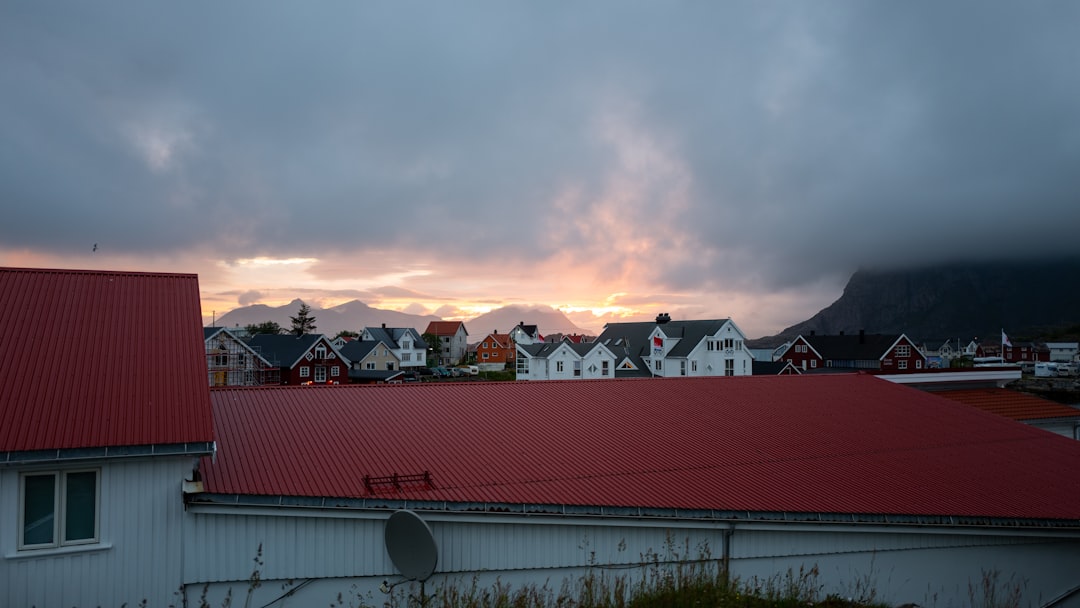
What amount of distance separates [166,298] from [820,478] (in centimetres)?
1324

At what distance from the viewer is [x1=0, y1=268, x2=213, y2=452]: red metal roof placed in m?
8.23

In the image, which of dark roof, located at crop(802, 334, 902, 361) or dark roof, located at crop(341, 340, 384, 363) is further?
dark roof, located at crop(341, 340, 384, 363)

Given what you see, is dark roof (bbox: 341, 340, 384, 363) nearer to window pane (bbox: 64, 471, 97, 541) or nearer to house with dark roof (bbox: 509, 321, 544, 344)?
house with dark roof (bbox: 509, 321, 544, 344)

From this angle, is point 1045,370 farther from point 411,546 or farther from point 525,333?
point 411,546

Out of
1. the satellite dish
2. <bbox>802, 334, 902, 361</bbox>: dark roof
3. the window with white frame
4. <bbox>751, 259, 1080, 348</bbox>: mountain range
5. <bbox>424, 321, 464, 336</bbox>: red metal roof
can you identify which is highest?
<bbox>751, 259, 1080, 348</bbox>: mountain range

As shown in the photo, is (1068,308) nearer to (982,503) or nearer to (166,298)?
(982,503)

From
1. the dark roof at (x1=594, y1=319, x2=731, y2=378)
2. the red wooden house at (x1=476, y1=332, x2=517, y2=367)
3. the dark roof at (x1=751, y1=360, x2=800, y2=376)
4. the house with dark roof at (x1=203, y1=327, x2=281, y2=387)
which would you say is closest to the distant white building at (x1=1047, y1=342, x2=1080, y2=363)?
the dark roof at (x1=751, y1=360, x2=800, y2=376)

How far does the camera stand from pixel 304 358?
2156 inches

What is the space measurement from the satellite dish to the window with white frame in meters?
3.65

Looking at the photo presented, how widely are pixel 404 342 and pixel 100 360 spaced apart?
75.1 meters

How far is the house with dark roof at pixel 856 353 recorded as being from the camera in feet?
218

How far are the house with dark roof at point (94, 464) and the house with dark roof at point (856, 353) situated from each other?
2611 inches

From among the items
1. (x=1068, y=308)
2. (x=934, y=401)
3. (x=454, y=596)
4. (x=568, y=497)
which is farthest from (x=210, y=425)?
(x=1068, y=308)

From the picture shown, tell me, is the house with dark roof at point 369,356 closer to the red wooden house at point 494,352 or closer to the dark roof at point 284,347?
the dark roof at point 284,347
